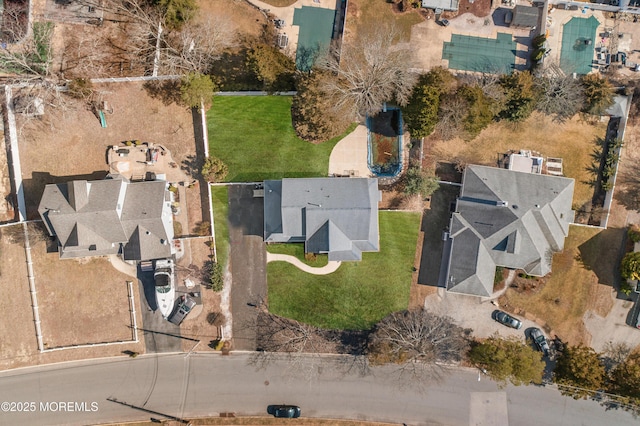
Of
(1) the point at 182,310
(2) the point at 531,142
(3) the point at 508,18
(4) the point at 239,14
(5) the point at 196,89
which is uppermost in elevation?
(3) the point at 508,18

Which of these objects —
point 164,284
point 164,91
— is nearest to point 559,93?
point 164,91

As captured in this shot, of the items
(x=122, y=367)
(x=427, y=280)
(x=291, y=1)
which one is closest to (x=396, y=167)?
(x=427, y=280)

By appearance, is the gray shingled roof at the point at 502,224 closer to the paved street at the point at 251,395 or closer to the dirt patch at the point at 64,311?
the paved street at the point at 251,395

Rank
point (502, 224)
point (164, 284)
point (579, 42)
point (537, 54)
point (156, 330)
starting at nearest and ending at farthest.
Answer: point (502, 224) < point (164, 284) < point (537, 54) < point (156, 330) < point (579, 42)

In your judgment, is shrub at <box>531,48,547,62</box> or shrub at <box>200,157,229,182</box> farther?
shrub at <box>531,48,547,62</box>

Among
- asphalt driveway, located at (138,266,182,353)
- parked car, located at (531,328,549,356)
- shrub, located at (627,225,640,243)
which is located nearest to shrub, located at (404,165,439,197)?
parked car, located at (531,328,549,356)

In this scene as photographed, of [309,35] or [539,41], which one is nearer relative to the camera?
[539,41]

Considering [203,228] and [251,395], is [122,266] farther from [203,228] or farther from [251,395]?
[251,395]

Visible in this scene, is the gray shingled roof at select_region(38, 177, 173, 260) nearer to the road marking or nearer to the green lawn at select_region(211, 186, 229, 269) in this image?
the green lawn at select_region(211, 186, 229, 269)
